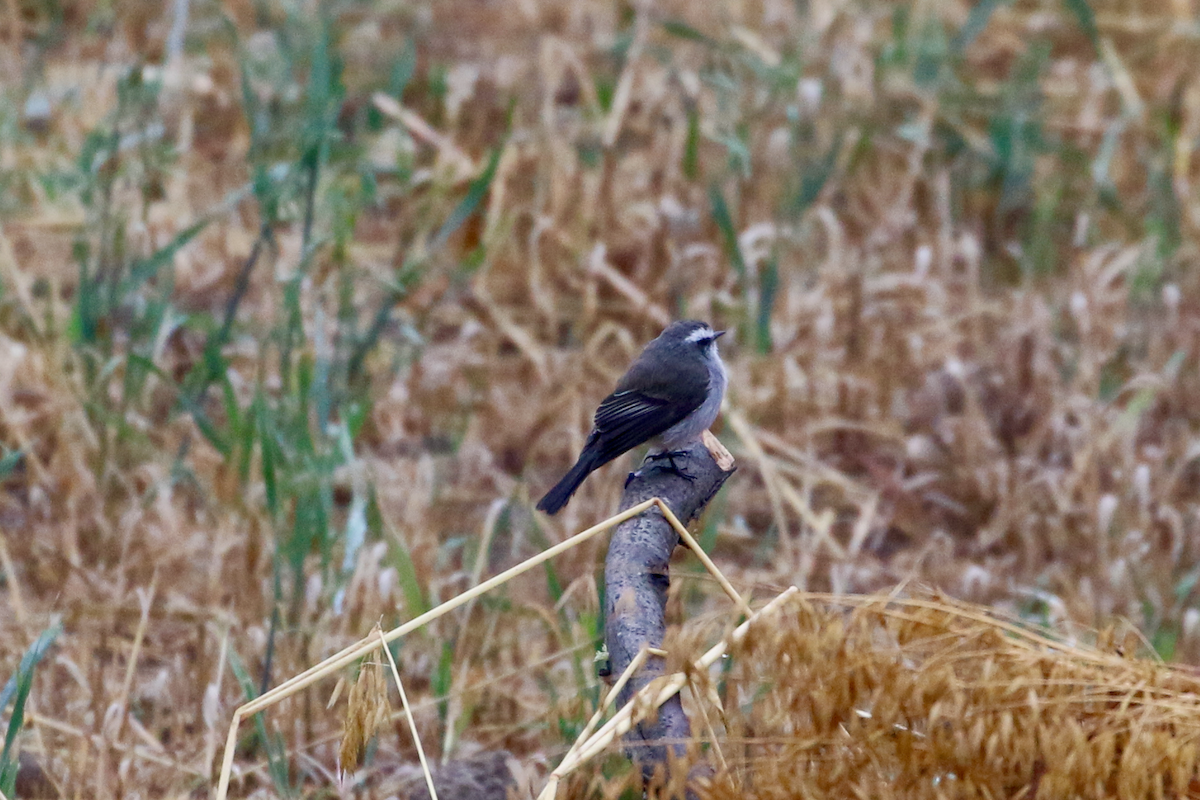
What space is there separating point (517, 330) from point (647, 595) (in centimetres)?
370

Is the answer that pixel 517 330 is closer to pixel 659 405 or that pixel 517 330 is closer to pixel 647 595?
pixel 659 405

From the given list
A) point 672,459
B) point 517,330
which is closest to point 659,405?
point 672,459

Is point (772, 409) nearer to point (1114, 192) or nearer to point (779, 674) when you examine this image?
point (1114, 192)

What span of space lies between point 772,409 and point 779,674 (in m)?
3.77

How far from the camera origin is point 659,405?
12.5 feet

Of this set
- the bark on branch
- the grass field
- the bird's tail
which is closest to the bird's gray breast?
the bird's tail

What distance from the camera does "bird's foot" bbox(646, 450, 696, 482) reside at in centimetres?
320

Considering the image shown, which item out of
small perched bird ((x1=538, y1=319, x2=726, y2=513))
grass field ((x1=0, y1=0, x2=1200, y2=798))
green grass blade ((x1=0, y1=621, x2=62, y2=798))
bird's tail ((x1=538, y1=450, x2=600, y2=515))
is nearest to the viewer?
green grass blade ((x1=0, y1=621, x2=62, y2=798))

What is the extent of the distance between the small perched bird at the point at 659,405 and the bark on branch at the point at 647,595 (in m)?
0.48

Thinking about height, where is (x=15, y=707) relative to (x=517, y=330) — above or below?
above

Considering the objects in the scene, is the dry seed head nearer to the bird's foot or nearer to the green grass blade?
the green grass blade

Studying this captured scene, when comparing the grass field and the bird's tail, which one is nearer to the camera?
the bird's tail

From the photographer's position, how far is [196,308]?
6113 millimetres

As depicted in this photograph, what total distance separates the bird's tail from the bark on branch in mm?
311
